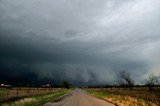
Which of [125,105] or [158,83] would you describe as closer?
[125,105]

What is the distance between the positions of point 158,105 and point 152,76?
7602 cm

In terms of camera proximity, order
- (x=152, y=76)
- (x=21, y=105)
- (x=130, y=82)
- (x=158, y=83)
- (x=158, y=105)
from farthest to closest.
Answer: (x=130, y=82) → (x=152, y=76) → (x=158, y=83) → (x=21, y=105) → (x=158, y=105)

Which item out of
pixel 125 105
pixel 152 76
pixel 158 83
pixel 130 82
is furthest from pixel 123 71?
pixel 125 105

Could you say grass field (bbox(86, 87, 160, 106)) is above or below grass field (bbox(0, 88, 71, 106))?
below

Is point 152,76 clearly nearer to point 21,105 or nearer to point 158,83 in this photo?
point 158,83

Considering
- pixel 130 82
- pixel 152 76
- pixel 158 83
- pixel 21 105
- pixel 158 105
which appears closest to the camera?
pixel 158 105

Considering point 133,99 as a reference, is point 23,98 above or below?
above

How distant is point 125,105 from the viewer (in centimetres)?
2678

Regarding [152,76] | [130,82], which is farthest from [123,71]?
[152,76]

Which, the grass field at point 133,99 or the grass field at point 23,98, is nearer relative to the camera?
the grass field at point 133,99

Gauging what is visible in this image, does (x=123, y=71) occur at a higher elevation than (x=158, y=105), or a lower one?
higher

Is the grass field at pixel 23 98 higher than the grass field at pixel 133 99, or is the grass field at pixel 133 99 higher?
the grass field at pixel 23 98

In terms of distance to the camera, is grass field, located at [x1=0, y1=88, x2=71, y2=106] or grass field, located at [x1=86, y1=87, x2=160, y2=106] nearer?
grass field, located at [x1=86, y1=87, x2=160, y2=106]

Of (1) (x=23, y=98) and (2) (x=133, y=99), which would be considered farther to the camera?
(1) (x=23, y=98)
